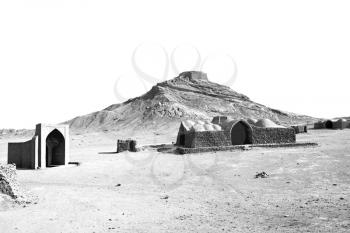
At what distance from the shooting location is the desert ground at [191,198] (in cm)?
867

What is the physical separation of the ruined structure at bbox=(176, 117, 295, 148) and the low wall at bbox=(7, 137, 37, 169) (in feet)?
38.9

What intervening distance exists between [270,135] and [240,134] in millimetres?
2615

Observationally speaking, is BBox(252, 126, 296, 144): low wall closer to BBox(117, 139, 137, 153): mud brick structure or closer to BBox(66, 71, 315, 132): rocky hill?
BBox(117, 139, 137, 153): mud brick structure

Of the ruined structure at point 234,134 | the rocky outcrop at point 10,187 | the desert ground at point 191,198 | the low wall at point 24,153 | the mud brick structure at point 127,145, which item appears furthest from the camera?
the mud brick structure at point 127,145

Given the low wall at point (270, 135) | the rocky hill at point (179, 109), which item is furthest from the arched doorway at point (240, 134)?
the rocky hill at point (179, 109)

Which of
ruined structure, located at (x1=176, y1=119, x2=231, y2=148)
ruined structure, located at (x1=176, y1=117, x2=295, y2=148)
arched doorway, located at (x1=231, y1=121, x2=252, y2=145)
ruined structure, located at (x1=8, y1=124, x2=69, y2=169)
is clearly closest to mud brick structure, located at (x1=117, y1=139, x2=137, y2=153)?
ruined structure, located at (x1=176, y1=117, x2=295, y2=148)

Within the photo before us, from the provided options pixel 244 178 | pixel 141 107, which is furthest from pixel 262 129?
pixel 141 107

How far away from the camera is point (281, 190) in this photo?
12398 millimetres

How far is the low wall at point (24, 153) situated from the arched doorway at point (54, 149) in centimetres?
182

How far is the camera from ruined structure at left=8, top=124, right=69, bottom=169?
20.0 meters

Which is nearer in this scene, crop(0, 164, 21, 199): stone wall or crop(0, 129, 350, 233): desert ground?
crop(0, 129, 350, 233): desert ground

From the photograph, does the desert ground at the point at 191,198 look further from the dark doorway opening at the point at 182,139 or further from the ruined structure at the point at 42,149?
the dark doorway opening at the point at 182,139

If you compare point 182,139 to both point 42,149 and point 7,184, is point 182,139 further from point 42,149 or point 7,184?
point 7,184

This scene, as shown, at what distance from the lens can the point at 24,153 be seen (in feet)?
68.2
